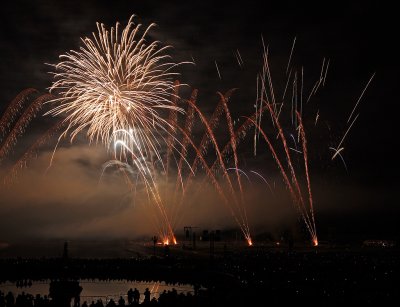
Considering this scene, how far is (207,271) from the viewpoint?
2875 centimetres

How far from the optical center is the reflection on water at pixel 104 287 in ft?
84.3

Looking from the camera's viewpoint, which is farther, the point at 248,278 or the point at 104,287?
the point at 104,287

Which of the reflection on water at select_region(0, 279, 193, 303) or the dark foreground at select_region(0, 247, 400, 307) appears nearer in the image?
the dark foreground at select_region(0, 247, 400, 307)

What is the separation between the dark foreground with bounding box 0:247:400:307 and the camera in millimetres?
17391

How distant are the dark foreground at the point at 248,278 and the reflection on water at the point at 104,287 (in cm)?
70

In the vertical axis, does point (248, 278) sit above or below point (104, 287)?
above

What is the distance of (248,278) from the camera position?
24.1 m

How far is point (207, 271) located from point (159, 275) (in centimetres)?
386

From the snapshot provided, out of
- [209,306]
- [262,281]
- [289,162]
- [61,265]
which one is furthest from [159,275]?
[209,306]

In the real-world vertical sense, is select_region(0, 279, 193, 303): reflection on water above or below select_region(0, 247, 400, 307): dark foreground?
below

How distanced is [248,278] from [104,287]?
9.77m

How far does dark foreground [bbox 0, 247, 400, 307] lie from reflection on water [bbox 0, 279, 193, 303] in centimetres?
70

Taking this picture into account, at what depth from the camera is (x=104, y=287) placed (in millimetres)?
28312

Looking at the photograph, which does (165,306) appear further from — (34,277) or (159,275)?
(34,277)
